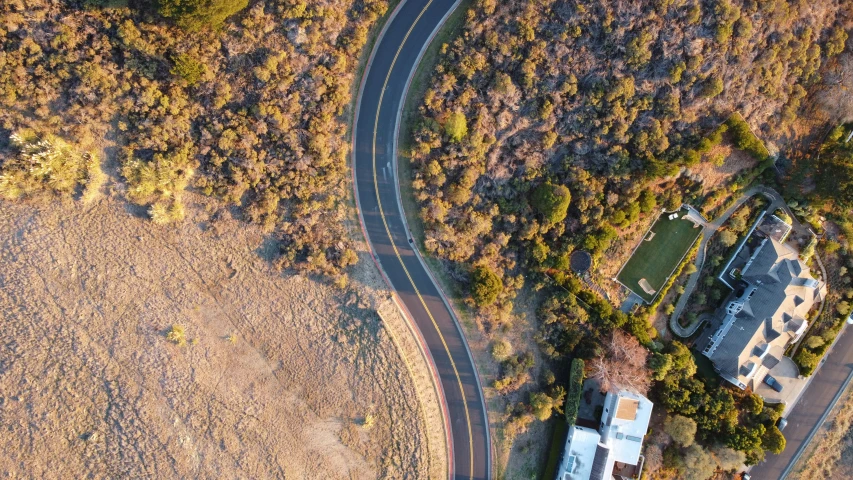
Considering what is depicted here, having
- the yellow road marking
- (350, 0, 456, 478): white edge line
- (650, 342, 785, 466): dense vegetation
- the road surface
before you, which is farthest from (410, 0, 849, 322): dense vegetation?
the road surface

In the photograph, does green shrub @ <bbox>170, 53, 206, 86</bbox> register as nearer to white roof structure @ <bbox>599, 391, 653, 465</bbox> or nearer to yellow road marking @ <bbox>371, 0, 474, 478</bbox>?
yellow road marking @ <bbox>371, 0, 474, 478</bbox>

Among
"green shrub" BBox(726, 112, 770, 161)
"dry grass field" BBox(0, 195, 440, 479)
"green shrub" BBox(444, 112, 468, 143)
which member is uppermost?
"green shrub" BBox(726, 112, 770, 161)

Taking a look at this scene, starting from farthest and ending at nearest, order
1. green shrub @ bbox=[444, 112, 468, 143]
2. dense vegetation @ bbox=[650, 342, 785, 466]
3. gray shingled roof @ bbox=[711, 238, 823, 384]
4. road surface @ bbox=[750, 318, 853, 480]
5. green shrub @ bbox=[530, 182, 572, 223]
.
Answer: road surface @ bbox=[750, 318, 853, 480] < gray shingled roof @ bbox=[711, 238, 823, 384] < dense vegetation @ bbox=[650, 342, 785, 466] < green shrub @ bbox=[530, 182, 572, 223] < green shrub @ bbox=[444, 112, 468, 143]

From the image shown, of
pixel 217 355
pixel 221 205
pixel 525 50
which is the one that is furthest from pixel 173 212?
pixel 525 50

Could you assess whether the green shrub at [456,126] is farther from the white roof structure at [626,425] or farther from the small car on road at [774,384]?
the small car on road at [774,384]

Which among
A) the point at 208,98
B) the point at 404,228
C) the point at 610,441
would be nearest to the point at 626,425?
the point at 610,441

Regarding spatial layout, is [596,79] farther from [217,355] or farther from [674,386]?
[217,355]
